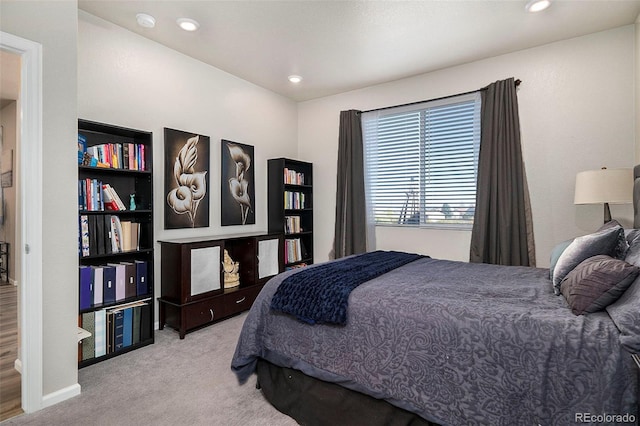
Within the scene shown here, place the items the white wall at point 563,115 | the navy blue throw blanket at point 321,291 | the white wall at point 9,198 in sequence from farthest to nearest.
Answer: the white wall at point 9,198
the white wall at point 563,115
the navy blue throw blanket at point 321,291

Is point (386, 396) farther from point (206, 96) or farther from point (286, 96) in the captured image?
point (286, 96)

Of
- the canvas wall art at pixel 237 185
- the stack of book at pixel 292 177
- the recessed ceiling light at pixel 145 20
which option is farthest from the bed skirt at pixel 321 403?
the recessed ceiling light at pixel 145 20

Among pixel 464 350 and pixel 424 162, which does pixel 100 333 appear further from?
pixel 424 162

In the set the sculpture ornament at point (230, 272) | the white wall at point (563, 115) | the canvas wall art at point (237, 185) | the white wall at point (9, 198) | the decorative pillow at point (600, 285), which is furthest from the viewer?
the white wall at point (9, 198)

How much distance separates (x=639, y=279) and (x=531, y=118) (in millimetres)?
2382

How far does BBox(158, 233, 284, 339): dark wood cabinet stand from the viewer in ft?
9.64

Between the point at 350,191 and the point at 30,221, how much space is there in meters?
3.09

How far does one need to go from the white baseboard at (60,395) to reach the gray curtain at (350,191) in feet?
9.41

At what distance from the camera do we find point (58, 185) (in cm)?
199

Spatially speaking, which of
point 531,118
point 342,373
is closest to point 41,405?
point 342,373

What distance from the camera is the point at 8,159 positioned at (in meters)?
4.46

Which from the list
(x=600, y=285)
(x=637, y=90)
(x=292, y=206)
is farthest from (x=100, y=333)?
(x=637, y=90)

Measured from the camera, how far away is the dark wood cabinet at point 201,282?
2939 millimetres

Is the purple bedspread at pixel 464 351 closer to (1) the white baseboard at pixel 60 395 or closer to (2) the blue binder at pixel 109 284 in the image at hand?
(1) the white baseboard at pixel 60 395
